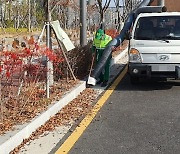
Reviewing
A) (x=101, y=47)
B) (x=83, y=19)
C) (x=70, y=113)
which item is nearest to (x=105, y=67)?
(x=101, y=47)

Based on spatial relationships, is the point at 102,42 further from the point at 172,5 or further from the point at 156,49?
the point at 172,5

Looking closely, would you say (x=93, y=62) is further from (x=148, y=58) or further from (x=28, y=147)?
(x=28, y=147)

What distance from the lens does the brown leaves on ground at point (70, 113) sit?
594 centimetres

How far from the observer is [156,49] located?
934cm

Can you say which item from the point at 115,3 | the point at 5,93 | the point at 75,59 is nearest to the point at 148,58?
the point at 75,59

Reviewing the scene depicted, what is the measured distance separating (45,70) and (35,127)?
1794 millimetres

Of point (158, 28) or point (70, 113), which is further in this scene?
point (158, 28)

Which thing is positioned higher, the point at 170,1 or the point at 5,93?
the point at 170,1

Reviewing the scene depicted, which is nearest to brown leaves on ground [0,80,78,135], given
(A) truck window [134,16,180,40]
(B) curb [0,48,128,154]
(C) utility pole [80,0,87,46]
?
(B) curb [0,48,128,154]

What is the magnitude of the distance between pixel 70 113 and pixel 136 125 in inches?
52.1

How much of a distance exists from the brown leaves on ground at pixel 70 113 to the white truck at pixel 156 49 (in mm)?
1363

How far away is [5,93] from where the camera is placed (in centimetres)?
684

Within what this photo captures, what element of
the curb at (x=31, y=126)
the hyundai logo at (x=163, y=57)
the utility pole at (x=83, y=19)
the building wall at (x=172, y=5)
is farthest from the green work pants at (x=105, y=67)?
the building wall at (x=172, y=5)

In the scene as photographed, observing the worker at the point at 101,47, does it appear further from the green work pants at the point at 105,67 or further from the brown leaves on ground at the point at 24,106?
the brown leaves on ground at the point at 24,106
